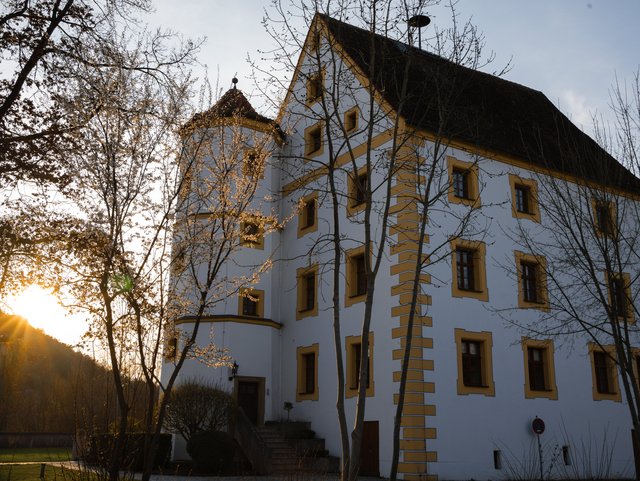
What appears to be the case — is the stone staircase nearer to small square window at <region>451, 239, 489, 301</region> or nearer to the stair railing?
the stair railing

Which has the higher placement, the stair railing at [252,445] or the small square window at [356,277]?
the small square window at [356,277]

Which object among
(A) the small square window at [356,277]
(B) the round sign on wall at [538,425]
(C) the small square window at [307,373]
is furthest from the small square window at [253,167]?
(B) the round sign on wall at [538,425]

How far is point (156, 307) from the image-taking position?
11016 mm

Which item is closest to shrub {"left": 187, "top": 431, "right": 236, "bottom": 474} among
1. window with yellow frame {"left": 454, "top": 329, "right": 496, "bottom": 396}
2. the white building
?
the white building

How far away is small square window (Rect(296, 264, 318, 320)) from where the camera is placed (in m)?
24.2

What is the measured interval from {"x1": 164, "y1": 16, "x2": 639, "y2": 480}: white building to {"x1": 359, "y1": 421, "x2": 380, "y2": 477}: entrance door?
0.06 metres

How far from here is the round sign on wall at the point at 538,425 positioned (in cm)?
1989

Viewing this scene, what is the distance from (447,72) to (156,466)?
1585cm

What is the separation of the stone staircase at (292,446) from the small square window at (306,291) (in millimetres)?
4068

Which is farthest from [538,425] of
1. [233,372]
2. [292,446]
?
[233,372]

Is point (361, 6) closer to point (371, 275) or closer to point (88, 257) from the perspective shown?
point (371, 275)

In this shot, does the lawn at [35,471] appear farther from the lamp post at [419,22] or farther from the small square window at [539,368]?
the small square window at [539,368]

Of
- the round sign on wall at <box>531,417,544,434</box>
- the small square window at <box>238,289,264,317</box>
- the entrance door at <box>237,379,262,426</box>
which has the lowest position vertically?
the round sign on wall at <box>531,417,544,434</box>

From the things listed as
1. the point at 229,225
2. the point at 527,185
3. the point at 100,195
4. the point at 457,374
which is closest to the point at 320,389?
the point at 457,374
